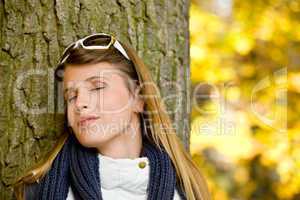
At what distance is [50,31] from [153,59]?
0.40 m

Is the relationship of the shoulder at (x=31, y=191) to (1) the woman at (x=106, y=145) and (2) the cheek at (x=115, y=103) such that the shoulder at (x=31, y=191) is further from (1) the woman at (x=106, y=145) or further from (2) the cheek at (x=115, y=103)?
(2) the cheek at (x=115, y=103)

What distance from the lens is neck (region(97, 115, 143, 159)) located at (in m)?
1.89

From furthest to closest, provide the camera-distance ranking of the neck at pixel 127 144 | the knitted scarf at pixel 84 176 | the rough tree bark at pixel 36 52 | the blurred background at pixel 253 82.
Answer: the blurred background at pixel 253 82 → the rough tree bark at pixel 36 52 → the neck at pixel 127 144 → the knitted scarf at pixel 84 176

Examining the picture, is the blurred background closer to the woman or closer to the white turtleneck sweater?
the woman

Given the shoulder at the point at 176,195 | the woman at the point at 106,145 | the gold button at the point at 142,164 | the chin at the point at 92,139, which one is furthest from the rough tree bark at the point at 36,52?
the shoulder at the point at 176,195

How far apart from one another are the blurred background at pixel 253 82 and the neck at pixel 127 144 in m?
1.60

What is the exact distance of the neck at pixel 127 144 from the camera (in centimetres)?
189

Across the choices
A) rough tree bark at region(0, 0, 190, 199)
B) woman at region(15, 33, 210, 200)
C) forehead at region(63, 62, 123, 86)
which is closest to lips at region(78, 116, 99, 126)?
woman at region(15, 33, 210, 200)

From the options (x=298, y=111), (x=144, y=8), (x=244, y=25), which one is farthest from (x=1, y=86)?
(x=298, y=111)

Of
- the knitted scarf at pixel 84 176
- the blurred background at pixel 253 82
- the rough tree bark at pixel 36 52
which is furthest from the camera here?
the blurred background at pixel 253 82

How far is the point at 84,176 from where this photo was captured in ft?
5.90

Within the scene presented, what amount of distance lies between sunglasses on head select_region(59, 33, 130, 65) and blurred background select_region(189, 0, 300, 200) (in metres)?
1.68

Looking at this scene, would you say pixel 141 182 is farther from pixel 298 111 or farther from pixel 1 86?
pixel 298 111

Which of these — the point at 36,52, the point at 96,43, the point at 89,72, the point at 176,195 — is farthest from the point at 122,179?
the point at 36,52
